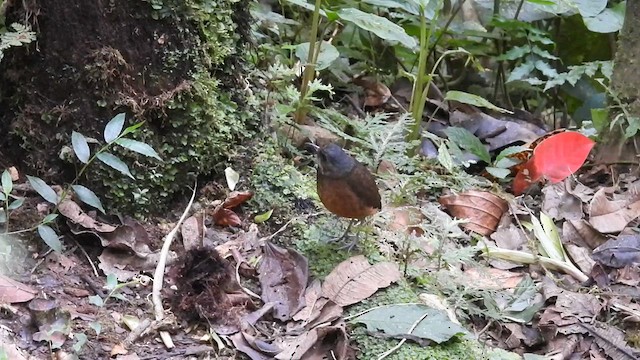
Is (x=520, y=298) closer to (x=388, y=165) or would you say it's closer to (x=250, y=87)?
(x=388, y=165)

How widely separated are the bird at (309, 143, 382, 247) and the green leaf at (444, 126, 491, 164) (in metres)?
1.03

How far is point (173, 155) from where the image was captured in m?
2.40

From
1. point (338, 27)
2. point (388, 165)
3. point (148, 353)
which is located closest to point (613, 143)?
point (388, 165)

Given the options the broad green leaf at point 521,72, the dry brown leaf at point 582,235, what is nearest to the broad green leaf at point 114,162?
the dry brown leaf at point 582,235

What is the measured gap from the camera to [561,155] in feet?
10.2

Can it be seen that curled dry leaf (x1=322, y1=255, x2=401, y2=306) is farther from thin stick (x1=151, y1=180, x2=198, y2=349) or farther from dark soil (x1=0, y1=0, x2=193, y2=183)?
dark soil (x1=0, y1=0, x2=193, y2=183)

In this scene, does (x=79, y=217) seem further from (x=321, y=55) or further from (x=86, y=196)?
(x=321, y=55)

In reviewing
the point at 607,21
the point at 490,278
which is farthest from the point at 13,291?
the point at 607,21

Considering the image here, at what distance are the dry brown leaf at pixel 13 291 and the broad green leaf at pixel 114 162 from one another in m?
0.40

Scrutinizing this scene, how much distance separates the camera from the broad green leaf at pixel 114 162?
6.81 ft

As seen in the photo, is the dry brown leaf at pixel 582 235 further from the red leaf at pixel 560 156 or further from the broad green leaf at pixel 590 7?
the broad green leaf at pixel 590 7

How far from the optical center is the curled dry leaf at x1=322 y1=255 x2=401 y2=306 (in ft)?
7.16

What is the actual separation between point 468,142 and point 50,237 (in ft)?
6.51

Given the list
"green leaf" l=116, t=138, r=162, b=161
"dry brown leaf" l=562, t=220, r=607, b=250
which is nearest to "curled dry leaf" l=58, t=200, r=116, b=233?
"green leaf" l=116, t=138, r=162, b=161
